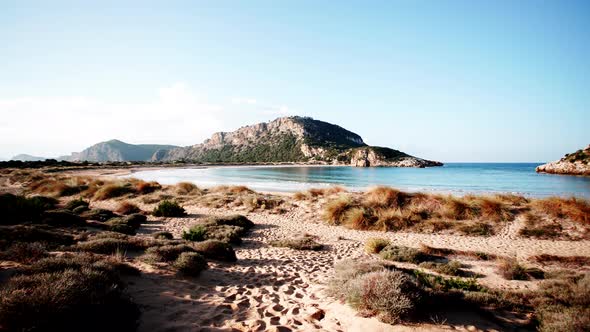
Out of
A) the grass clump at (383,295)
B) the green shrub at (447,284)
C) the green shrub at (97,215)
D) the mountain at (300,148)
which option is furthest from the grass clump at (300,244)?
the mountain at (300,148)

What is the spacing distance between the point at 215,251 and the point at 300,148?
132 m

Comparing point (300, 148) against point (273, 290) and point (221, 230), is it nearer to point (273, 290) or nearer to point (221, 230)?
point (221, 230)

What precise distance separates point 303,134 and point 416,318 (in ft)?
503

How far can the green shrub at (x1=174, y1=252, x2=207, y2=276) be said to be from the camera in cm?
661

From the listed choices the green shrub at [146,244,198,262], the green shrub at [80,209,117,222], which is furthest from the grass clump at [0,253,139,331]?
the green shrub at [80,209,117,222]

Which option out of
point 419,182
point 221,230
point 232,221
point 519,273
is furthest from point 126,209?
point 419,182

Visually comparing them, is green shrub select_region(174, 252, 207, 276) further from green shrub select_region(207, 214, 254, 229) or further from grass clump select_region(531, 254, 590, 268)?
grass clump select_region(531, 254, 590, 268)

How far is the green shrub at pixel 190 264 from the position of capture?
6613mm

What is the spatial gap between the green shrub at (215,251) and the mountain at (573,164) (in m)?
61.7

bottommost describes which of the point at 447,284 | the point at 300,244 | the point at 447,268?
the point at 300,244

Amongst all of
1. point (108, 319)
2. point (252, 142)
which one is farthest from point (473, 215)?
point (252, 142)

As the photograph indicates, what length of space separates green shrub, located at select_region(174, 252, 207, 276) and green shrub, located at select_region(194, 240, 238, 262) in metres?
1.34

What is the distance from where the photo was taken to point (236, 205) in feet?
67.7

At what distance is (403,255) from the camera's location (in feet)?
30.4
